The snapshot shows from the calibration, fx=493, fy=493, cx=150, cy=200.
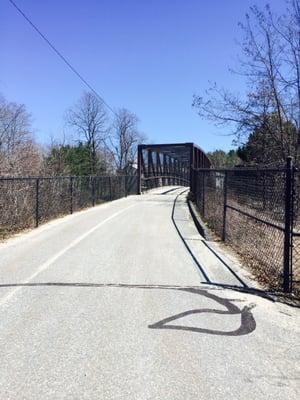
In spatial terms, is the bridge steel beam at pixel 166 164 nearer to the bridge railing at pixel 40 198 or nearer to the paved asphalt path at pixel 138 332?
the bridge railing at pixel 40 198

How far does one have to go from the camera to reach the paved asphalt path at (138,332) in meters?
3.77

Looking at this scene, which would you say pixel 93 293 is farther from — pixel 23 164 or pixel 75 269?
pixel 23 164

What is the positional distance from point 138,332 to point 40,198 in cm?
1145

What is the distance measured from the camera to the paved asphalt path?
3.77m

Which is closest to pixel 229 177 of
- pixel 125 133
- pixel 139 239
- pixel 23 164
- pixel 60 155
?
pixel 139 239

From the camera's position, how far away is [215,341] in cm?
479

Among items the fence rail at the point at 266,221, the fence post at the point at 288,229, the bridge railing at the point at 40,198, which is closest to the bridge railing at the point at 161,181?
the bridge railing at the point at 40,198

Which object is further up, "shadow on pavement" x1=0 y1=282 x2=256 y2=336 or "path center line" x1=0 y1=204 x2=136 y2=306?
"path center line" x1=0 y1=204 x2=136 y2=306

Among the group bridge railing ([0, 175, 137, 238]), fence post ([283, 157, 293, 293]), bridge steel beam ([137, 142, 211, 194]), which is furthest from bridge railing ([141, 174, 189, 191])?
fence post ([283, 157, 293, 293])

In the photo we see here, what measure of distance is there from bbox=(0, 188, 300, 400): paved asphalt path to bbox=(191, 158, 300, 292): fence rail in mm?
663

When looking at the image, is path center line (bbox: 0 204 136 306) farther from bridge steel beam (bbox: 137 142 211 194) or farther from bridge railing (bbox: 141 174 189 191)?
bridge railing (bbox: 141 174 189 191)

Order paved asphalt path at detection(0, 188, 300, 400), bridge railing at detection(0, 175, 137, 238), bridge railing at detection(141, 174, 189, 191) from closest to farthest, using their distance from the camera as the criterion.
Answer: paved asphalt path at detection(0, 188, 300, 400), bridge railing at detection(0, 175, 137, 238), bridge railing at detection(141, 174, 189, 191)

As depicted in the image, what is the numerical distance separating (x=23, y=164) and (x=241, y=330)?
Result: 15609 millimetres

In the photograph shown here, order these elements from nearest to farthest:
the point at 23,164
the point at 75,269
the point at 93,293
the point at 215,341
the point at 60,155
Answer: the point at 215,341, the point at 93,293, the point at 75,269, the point at 23,164, the point at 60,155
